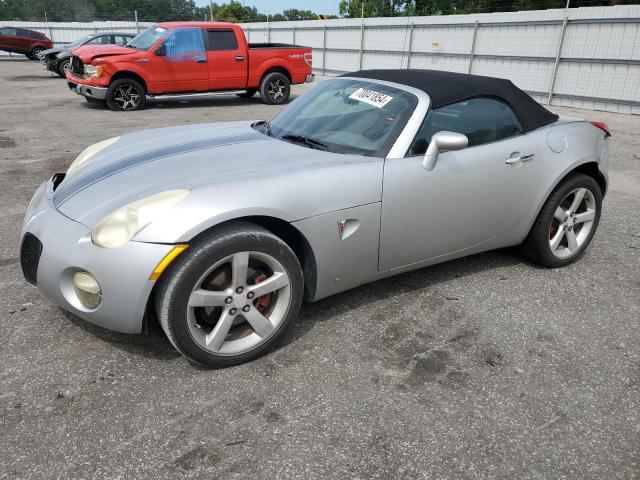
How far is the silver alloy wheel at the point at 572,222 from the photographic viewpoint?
3.79 meters

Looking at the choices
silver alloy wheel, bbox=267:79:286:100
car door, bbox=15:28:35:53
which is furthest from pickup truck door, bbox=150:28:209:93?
car door, bbox=15:28:35:53

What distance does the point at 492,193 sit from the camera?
3.31 metres

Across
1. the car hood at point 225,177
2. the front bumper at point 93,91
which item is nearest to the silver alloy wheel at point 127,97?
the front bumper at point 93,91

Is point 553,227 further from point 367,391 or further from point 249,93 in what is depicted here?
point 249,93

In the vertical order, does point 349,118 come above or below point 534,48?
below

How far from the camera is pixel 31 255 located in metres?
2.59

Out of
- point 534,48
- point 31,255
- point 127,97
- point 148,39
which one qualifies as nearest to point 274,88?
point 148,39

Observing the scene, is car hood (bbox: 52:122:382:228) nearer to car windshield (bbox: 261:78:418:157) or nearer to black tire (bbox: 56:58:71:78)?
car windshield (bbox: 261:78:418:157)

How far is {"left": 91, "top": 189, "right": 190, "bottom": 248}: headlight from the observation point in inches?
91.7

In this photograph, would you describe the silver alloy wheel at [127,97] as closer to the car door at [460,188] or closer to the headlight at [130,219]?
the car door at [460,188]

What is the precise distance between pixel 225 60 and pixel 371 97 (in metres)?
9.14

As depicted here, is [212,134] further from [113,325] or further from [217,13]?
[217,13]

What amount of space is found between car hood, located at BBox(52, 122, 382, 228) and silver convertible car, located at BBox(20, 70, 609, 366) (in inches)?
0.4

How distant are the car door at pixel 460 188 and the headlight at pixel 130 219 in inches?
44.6
